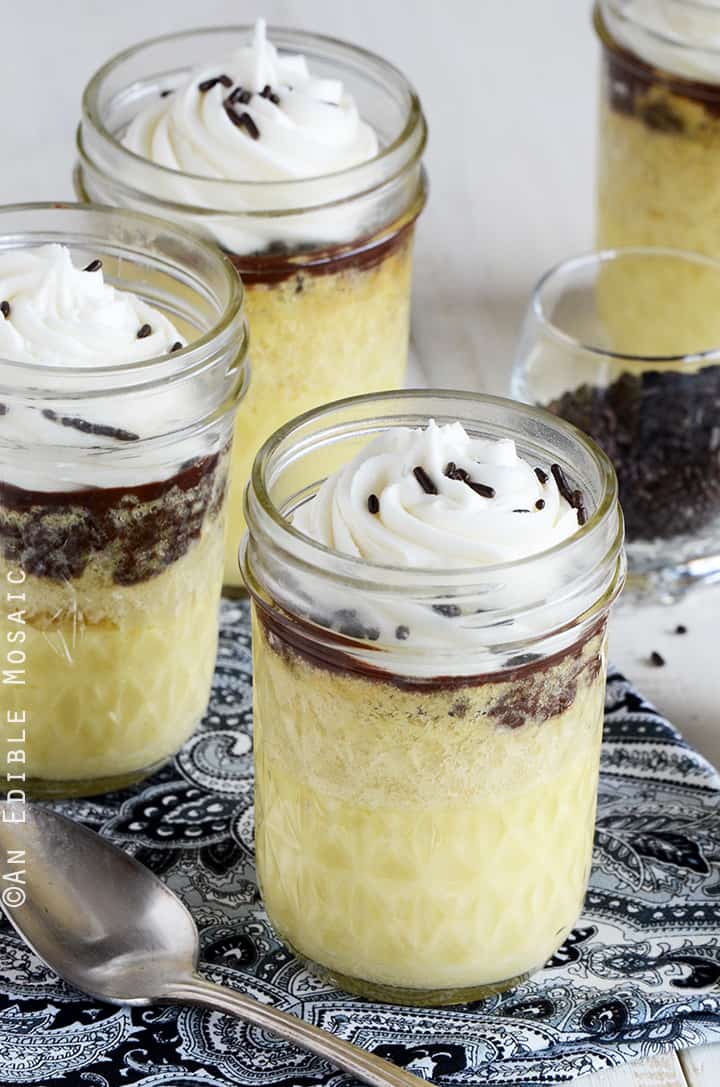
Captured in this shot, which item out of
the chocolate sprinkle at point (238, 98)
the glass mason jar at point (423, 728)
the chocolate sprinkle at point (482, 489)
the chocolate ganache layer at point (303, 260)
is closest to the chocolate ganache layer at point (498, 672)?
the glass mason jar at point (423, 728)

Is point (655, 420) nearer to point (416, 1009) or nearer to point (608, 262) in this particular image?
point (608, 262)

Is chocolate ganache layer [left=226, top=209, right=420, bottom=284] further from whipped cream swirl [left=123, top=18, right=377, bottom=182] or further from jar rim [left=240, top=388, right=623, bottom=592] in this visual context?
jar rim [left=240, top=388, right=623, bottom=592]

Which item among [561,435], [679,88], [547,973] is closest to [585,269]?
[679,88]

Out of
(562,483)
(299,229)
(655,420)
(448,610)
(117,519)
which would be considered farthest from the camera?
(655,420)

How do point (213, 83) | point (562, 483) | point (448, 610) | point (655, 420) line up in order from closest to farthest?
1. point (448, 610)
2. point (562, 483)
3. point (213, 83)
4. point (655, 420)

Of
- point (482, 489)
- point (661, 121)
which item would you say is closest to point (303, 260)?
point (482, 489)

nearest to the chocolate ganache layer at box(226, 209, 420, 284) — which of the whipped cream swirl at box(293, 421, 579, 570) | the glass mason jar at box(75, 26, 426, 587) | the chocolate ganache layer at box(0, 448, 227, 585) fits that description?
the glass mason jar at box(75, 26, 426, 587)
